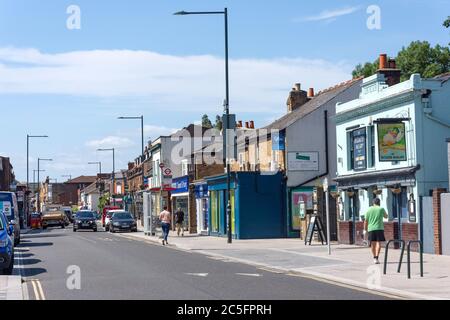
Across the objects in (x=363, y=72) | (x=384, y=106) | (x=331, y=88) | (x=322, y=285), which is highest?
(x=363, y=72)

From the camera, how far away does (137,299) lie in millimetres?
15055

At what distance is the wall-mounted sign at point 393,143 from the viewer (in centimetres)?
2794

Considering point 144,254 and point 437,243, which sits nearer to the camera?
point 437,243

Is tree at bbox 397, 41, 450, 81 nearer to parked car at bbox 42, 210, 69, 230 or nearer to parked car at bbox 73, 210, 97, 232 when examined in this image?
parked car at bbox 73, 210, 97, 232

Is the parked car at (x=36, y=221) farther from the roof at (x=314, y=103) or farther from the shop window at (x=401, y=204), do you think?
the shop window at (x=401, y=204)

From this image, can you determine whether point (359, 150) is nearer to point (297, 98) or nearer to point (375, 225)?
point (375, 225)

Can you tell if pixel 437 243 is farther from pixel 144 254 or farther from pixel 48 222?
pixel 48 222

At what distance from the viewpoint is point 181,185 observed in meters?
56.7

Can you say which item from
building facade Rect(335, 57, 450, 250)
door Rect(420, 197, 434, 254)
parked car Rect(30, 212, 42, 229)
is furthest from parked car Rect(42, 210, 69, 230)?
door Rect(420, 197, 434, 254)

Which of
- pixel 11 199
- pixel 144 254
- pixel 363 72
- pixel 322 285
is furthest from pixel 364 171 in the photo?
pixel 363 72

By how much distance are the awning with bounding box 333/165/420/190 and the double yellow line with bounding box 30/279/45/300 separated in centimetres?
1432

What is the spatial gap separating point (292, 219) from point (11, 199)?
14614mm

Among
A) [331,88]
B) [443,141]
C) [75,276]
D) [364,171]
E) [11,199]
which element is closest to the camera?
[75,276]

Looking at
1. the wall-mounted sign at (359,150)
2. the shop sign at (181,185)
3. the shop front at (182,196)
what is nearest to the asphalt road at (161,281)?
the wall-mounted sign at (359,150)
